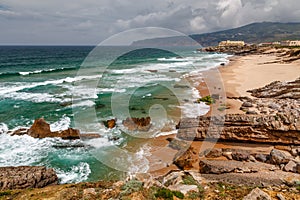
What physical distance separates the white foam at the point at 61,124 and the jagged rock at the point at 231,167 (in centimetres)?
1065

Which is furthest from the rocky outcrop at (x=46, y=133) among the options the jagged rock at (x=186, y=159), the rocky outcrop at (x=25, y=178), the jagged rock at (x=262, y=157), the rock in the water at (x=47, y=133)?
the jagged rock at (x=262, y=157)

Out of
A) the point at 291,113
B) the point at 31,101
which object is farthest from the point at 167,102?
the point at 31,101

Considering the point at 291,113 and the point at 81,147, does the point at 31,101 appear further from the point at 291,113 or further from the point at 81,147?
the point at 291,113

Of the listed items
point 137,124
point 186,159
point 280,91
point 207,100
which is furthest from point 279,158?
point 280,91

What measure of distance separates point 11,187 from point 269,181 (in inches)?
350

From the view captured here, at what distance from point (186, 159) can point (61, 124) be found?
10423 mm

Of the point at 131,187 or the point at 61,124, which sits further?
the point at 61,124

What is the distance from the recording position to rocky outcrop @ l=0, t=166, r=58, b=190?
869 centimetres

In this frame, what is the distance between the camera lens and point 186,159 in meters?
11.0

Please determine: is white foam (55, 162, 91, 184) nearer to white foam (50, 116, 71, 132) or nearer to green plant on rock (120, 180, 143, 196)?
Result: green plant on rock (120, 180, 143, 196)

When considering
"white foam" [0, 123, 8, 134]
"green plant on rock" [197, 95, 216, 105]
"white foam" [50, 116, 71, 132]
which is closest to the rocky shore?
"white foam" [50, 116, 71, 132]

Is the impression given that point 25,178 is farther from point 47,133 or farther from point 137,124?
point 137,124

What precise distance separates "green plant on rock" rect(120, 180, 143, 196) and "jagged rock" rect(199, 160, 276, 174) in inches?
142

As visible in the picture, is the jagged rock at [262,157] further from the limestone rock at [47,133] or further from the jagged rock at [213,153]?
the limestone rock at [47,133]
